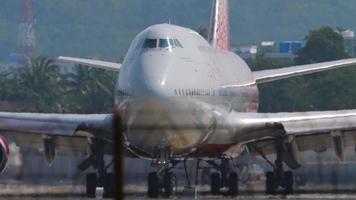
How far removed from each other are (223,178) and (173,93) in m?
7.19

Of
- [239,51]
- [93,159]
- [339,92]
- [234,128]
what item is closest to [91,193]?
[93,159]

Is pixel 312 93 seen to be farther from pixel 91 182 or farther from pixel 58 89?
pixel 91 182

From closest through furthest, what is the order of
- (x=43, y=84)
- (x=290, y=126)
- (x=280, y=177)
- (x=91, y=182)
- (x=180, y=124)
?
(x=180, y=124)
(x=91, y=182)
(x=290, y=126)
(x=280, y=177)
(x=43, y=84)

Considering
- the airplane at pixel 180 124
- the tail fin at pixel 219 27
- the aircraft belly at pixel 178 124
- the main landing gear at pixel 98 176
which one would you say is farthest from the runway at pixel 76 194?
the tail fin at pixel 219 27

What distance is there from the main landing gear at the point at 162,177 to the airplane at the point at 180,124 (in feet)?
0.09

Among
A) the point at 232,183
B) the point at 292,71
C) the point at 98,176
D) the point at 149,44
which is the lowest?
the point at 232,183

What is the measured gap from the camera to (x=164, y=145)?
45281 mm

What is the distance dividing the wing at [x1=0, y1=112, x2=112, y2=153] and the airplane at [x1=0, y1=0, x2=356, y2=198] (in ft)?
0.09

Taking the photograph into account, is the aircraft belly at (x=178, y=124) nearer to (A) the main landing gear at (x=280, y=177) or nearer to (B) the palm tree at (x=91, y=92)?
(A) the main landing gear at (x=280, y=177)

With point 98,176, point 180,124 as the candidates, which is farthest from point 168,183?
point 98,176

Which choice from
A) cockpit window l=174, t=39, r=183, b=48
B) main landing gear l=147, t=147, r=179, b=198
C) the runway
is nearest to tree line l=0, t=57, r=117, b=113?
the runway

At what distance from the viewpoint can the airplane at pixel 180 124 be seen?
147 ft

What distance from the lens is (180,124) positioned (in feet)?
148

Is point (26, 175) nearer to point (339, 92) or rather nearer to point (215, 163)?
point (215, 163)
